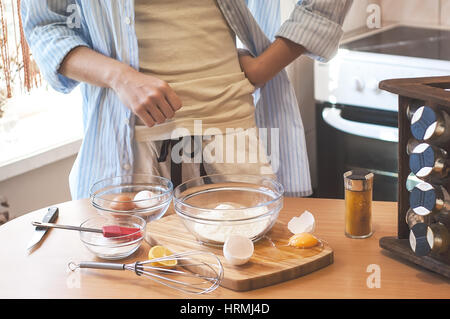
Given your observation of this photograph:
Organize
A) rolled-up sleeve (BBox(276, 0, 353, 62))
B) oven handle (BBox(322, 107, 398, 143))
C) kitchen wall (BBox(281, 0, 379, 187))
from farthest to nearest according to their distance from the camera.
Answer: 1. kitchen wall (BBox(281, 0, 379, 187))
2. oven handle (BBox(322, 107, 398, 143))
3. rolled-up sleeve (BBox(276, 0, 353, 62))

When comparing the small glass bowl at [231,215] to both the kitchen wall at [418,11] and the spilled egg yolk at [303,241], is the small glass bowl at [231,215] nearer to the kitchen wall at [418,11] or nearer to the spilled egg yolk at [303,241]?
the spilled egg yolk at [303,241]

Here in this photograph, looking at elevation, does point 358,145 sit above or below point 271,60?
below

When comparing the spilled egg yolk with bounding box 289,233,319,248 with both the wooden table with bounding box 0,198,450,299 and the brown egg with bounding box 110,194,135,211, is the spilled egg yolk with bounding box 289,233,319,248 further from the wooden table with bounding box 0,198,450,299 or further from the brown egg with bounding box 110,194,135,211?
the brown egg with bounding box 110,194,135,211

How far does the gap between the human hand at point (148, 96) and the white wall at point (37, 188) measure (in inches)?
38.4

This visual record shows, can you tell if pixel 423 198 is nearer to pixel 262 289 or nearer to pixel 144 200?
pixel 262 289

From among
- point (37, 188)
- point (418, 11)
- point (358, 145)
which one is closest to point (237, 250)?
point (37, 188)

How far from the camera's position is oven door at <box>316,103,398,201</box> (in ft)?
7.81

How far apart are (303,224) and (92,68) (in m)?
0.56

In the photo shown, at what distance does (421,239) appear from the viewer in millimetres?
1024

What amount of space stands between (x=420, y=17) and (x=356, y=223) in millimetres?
1934

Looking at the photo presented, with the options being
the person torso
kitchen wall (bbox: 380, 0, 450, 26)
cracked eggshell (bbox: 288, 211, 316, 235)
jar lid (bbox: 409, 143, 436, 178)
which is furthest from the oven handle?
jar lid (bbox: 409, 143, 436, 178)

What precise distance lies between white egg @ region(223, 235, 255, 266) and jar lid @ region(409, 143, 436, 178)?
279 mm

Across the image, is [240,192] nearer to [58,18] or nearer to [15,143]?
[58,18]

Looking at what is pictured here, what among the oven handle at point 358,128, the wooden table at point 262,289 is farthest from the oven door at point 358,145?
the wooden table at point 262,289
